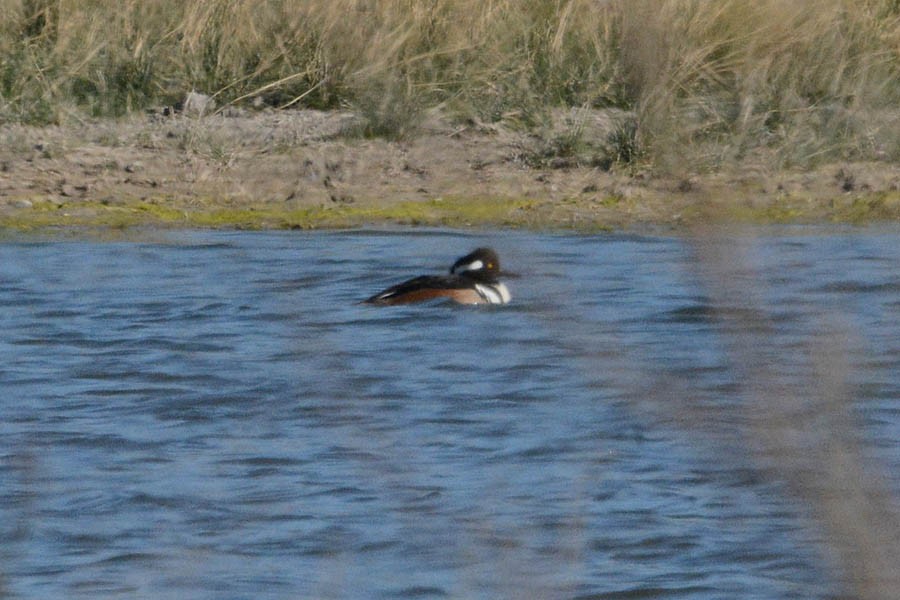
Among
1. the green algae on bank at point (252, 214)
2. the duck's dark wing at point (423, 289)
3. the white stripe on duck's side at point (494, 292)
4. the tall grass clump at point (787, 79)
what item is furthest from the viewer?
the tall grass clump at point (787, 79)

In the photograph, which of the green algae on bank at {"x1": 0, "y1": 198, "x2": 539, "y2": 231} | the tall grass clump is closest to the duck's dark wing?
the green algae on bank at {"x1": 0, "y1": 198, "x2": 539, "y2": 231}

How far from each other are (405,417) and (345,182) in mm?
5227

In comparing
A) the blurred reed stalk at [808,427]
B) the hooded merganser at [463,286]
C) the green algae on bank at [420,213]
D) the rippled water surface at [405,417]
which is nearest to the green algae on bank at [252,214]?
the green algae on bank at [420,213]

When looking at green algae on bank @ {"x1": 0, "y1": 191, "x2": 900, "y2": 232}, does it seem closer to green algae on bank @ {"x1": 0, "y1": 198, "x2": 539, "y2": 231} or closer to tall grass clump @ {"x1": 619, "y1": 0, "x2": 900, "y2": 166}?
green algae on bank @ {"x1": 0, "y1": 198, "x2": 539, "y2": 231}

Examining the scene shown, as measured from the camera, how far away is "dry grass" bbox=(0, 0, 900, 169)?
1332 centimetres

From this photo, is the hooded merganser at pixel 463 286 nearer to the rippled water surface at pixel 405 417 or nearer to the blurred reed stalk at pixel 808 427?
the rippled water surface at pixel 405 417

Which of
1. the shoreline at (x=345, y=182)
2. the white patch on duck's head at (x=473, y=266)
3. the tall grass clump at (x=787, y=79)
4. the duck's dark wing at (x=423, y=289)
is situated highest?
the tall grass clump at (x=787, y=79)

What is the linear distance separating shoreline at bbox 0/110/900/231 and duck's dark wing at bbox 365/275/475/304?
6.01 feet

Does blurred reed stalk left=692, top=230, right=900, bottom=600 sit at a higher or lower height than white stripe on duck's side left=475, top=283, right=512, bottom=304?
higher

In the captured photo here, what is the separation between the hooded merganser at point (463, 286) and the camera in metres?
10.3

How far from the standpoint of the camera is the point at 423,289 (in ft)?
34.0

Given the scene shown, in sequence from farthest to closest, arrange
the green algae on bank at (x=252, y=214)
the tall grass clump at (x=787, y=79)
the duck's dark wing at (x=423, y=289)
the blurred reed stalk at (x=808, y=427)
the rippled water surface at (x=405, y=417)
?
the tall grass clump at (x=787, y=79), the green algae on bank at (x=252, y=214), the duck's dark wing at (x=423, y=289), the rippled water surface at (x=405, y=417), the blurred reed stalk at (x=808, y=427)

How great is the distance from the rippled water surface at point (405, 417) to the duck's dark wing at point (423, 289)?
12cm

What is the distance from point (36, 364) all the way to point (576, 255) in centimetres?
372
